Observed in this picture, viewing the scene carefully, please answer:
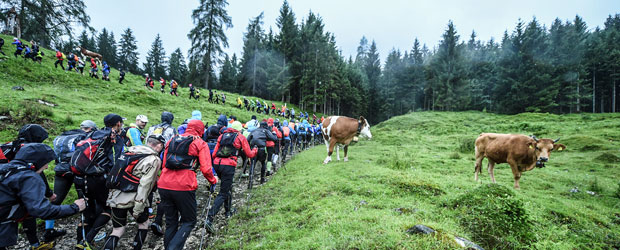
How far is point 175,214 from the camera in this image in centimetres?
403

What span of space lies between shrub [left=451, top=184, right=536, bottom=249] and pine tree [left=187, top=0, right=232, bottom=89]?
37935mm

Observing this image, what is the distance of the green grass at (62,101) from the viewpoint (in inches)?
377

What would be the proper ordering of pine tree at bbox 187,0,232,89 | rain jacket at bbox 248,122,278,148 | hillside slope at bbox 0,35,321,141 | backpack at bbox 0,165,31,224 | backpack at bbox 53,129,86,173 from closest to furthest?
1. backpack at bbox 0,165,31,224
2. backpack at bbox 53,129,86,173
3. rain jacket at bbox 248,122,278,148
4. hillside slope at bbox 0,35,321,141
5. pine tree at bbox 187,0,232,89

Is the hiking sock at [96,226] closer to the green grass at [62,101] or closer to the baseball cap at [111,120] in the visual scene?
the baseball cap at [111,120]

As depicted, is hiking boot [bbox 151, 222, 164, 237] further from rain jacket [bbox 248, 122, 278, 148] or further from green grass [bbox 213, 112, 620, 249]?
rain jacket [bbox 248, 122, 278, 148]

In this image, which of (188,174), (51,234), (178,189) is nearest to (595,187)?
(188,174)

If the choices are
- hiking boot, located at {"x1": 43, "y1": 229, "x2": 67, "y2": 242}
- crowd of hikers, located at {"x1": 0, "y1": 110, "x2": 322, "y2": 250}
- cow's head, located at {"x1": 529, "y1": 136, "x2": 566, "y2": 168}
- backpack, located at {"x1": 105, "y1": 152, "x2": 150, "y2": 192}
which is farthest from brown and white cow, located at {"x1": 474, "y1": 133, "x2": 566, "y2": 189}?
hiking boot, located at {"x1": 43, "y1": 229, "x2": 67, "y2": 242}

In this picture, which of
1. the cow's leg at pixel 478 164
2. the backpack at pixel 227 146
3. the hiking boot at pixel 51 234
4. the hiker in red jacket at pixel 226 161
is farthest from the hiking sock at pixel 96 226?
the cow's leg at pixel 478 164

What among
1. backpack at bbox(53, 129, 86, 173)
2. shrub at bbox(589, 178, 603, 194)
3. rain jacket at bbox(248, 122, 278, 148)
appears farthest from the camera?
rain jacket at bbox(248, 122, 278, 148)

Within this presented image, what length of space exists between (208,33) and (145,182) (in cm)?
3643

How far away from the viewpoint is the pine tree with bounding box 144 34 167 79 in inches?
2505

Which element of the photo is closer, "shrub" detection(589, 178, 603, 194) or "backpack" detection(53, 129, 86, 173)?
"backpack" detection(53, 129, 86, 173)

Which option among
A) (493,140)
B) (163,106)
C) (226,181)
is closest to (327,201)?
(226,181)

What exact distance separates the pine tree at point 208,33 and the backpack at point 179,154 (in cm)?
3535
